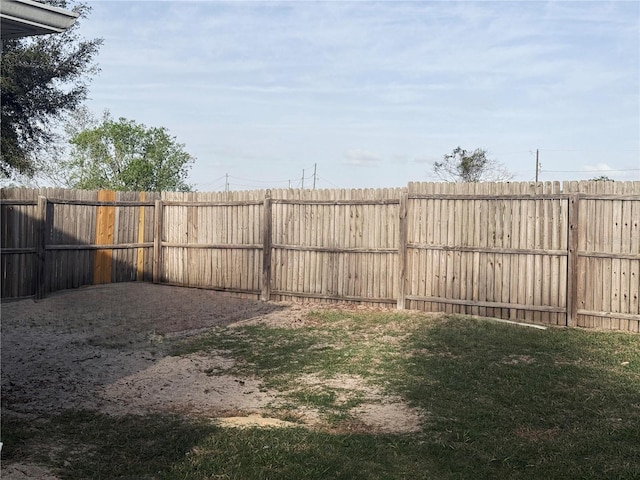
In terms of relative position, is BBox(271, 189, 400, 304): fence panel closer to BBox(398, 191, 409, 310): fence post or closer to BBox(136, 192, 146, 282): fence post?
BBox(398, 191, 409, 310): fence post

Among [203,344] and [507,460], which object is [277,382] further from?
[507,460]

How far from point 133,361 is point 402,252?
580 cm

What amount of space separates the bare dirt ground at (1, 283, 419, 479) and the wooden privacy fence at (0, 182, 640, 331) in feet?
2.70

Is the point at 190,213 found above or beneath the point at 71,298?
above

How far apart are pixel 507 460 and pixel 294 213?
9392mm

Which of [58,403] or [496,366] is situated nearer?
[58,403]

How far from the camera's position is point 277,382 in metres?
8.61

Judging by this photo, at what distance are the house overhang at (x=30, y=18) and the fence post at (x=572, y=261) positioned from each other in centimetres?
907

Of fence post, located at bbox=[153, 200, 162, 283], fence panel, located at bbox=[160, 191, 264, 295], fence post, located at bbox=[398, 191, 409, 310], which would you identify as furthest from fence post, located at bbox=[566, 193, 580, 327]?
fence post, located at bbox=[153, 200, 162, 283]

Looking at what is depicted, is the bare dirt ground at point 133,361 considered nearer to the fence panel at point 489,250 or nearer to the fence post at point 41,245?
the fence post at point 41,245

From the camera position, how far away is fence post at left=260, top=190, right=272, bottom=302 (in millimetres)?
14711

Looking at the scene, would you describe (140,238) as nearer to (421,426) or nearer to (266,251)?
(266,251)

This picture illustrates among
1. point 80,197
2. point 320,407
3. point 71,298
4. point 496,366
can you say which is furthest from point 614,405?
point 80,197

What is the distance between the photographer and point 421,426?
6.72m
